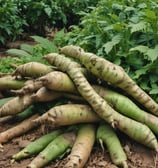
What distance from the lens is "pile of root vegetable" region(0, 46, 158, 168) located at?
146 inches

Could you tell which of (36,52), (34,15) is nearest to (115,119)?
(36,52)

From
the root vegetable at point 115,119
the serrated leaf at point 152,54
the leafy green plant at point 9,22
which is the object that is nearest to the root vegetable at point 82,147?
the root vegetable at point 115,119

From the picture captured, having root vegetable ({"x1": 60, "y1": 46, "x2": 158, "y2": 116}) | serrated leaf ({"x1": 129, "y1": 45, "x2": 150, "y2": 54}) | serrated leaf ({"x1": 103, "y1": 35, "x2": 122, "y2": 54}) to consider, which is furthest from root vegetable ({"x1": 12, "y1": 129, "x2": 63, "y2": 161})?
serrated leaf ({"x1": 129, "y1": 45, "x2": 150, "y2": 54})

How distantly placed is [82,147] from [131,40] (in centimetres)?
136

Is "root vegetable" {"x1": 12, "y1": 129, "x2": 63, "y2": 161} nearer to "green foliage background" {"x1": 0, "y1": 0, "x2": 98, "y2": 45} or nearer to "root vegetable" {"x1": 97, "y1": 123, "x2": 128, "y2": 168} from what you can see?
"root vegetable" {"x1": 97, "y1": 123, "x2": 128, "y2": 168}

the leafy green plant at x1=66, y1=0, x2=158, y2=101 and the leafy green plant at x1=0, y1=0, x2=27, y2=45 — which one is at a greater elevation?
the leafy green plant at x1=66, y1=0, x2=158, y2=101

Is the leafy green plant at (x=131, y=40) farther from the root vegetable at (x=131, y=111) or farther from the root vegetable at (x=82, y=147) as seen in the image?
the root vegetable at (x=82, y=147)

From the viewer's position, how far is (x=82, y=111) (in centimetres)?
387

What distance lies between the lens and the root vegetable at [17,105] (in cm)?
419

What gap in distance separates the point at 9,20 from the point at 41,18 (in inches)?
43.9

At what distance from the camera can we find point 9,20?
820 cm

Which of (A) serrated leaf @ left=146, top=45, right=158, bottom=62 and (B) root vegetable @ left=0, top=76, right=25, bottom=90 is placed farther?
(B) root vegetable @ left=0, top=76, right=25, bottom=90

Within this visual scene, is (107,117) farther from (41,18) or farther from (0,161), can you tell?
(41,18)

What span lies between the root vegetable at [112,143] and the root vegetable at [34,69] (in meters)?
0.77
